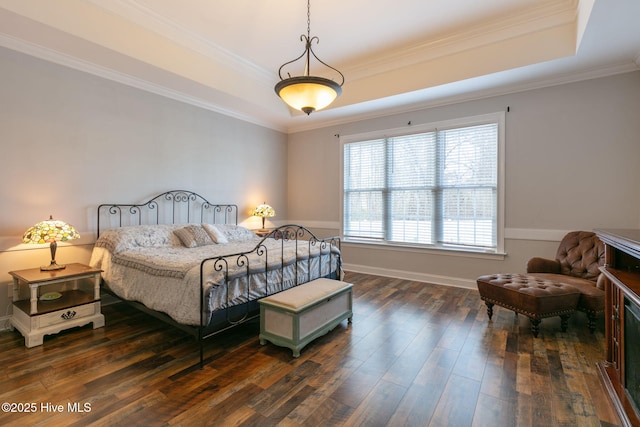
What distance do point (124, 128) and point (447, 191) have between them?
4527mm

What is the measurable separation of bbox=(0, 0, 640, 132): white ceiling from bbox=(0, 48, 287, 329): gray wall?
244mm

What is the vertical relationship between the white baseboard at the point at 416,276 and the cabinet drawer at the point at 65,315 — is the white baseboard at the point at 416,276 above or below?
below

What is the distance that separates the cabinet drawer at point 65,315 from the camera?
2715 mm

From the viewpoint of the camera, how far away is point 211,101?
15.1 ft

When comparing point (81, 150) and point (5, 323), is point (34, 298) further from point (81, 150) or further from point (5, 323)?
point (81, 150)

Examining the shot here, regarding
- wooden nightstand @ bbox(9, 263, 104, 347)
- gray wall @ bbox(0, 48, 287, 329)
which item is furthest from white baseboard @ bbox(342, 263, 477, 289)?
wooden nightstand @ bbox(9, 263, 104, 347)

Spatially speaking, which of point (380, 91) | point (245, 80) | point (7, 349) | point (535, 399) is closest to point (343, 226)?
point (380, 91)

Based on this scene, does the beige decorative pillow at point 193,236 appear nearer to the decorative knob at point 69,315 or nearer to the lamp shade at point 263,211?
the decorative knob at point 69,315

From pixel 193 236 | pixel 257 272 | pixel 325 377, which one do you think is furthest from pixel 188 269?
pixel 193 236

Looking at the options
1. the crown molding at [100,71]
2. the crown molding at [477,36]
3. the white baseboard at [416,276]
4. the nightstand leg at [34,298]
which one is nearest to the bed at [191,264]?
the nightstand leg at [34,298]

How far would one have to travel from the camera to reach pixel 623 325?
1845 mm

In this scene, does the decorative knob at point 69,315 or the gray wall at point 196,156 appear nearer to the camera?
the decorative knob at point 69,315

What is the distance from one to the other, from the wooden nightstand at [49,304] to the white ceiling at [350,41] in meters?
2.24

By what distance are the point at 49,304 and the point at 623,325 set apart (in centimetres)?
454
